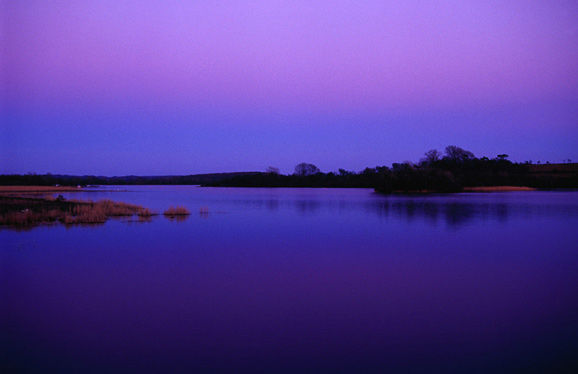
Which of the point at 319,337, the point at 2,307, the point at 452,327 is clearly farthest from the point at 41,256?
the point at 452,327

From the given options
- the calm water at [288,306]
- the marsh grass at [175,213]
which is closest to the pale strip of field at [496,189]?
the marsh grass at [175,213]

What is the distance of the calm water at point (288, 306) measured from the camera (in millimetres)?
5121

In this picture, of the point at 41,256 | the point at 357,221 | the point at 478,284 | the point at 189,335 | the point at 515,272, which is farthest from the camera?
the point at 357,221

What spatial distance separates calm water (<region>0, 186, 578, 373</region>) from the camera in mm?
5121

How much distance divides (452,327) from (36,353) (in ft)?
16.9

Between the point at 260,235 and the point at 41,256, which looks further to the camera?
the point at 260,235

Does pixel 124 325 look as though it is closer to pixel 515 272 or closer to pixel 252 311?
pixel 252 311

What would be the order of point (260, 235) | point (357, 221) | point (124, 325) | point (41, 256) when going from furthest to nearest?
point (357, 221) → point (260, 235) → point (41, 256) → point (124, 325)

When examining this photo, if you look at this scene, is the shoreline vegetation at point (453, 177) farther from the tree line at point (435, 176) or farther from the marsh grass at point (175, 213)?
the marsh grass at point (175, 213)

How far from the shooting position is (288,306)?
283 inches

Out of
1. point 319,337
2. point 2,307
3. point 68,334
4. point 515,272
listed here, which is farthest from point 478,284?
point 2,307

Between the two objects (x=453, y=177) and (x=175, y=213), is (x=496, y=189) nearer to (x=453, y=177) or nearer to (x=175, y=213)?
(x=453, y=177)

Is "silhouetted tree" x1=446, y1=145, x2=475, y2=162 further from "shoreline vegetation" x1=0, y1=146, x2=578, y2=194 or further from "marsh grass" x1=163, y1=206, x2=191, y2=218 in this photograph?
"marsh grass" x1=163, y1=206, x2=191, y2=218

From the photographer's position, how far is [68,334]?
19.5ft
